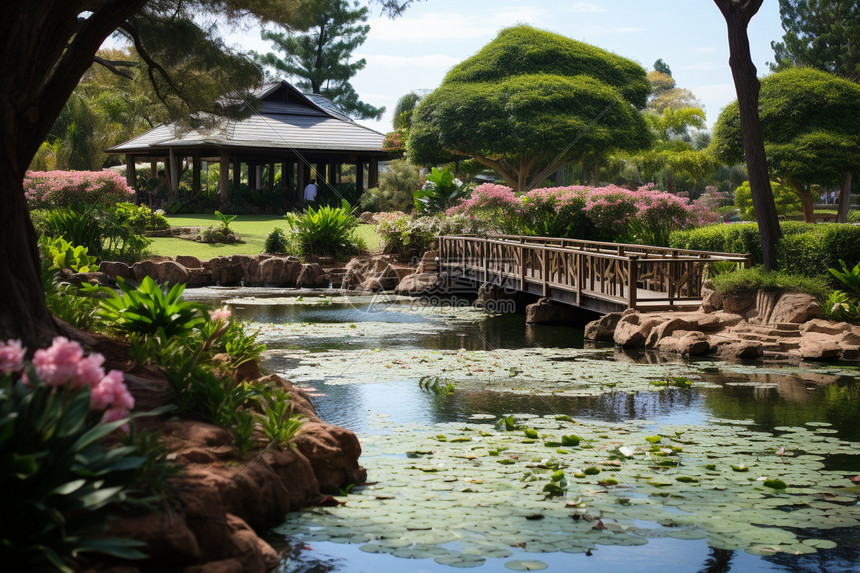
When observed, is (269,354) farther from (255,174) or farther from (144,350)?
(255,174)

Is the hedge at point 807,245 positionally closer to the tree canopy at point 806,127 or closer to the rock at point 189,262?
the tree canopy at point 806,127

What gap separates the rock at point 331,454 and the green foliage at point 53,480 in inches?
83.7

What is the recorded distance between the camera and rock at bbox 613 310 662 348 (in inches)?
515

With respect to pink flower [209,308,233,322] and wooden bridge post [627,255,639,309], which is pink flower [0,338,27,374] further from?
wooden bridge post [627,255,639,309]

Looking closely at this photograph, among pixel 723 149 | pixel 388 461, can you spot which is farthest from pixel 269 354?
pixel 723 149

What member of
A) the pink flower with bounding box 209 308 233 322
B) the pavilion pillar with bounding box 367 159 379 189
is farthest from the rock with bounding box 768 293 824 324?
the pavilion pillar with bounding box 367 159 379 189

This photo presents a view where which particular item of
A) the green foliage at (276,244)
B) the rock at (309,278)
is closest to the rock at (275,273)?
the rock at (309,278)

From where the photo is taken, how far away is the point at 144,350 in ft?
20.1

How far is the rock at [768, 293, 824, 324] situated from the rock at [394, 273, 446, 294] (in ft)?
33.6

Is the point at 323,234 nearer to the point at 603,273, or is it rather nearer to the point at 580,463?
the point at 603,273

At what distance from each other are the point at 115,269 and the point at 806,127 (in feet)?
60.4

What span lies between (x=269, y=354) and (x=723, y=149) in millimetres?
14837

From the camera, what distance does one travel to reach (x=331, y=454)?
19.1 feet

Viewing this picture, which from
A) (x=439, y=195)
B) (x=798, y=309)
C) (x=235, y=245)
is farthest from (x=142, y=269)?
(x=798, y=309)
